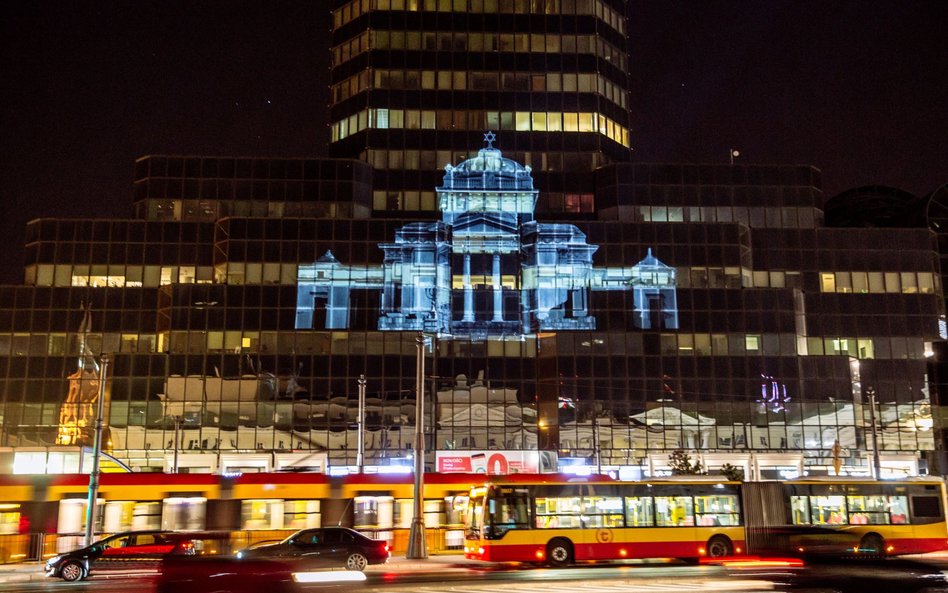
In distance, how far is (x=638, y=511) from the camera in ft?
123

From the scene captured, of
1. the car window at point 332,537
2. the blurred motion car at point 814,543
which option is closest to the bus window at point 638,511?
the car window at point 332,537

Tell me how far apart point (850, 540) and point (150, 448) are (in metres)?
71.2

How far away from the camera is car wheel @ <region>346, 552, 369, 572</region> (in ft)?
114

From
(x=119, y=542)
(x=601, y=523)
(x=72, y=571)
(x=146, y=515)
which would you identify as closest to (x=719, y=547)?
(x=601, y=523)

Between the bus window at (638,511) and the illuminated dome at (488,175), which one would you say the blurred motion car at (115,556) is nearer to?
the bus window at (638,511)

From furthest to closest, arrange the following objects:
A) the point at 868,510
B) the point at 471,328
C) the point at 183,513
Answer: the point at 471,328 < the point at 183,513 < the point at 868,510

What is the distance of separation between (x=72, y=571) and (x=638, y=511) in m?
20.6

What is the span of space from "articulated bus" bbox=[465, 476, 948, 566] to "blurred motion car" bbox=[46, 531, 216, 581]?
11.4 metres

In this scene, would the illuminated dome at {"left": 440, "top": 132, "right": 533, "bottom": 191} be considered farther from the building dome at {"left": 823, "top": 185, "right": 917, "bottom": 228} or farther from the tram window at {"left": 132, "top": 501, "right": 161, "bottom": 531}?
the tram window at {"left": 132, "top": 501, "right": 161, "bottom": 531}

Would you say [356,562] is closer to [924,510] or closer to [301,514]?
[301,514]

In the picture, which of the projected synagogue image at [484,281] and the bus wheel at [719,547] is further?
the projected synagogue image at [484,281]

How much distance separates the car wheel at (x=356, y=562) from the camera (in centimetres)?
3466

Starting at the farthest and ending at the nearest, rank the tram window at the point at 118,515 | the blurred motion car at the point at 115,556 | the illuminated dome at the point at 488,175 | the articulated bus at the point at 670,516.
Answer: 1. the illuminated dome at the point at 488,175
2. the tram window at the point at 118,515
3. the articulated bus at the point at 670,516
4. the blurred motion car at the point at 115,556

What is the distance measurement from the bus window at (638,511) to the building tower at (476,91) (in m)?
60.2
